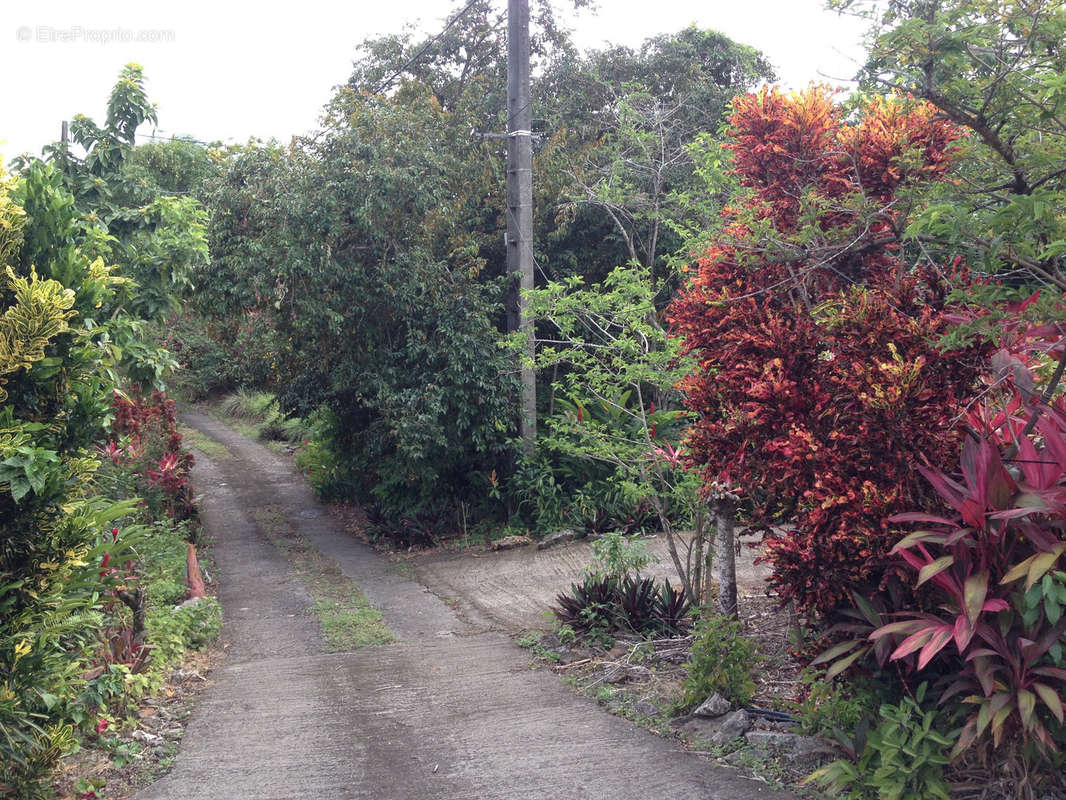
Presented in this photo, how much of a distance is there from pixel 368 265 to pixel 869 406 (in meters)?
8.85

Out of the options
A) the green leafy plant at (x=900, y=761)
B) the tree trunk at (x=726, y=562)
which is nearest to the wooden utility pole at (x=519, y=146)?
the tree trunk at (x=726, y=562)

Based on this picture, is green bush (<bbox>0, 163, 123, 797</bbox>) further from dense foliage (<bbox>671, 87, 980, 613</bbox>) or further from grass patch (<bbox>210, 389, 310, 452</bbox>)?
grass patch (<bbox>210, 389, 310, 452</bbox>)

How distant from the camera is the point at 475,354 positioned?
12688 millimetres

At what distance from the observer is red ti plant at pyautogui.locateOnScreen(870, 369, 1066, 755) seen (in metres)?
4.26

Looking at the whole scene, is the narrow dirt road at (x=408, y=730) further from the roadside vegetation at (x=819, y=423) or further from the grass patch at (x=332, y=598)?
the roadside vegetation at (x=819, y=423)

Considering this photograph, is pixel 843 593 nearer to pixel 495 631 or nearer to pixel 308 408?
pixel 495 631

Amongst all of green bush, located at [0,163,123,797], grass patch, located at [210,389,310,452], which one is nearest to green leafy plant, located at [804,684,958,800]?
green bush, located at [0,163,123,797]

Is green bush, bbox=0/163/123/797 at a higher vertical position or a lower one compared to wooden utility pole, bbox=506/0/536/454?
lower

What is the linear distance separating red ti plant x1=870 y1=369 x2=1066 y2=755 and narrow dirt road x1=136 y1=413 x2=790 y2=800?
116cm

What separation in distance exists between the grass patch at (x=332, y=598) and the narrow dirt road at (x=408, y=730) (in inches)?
7.4

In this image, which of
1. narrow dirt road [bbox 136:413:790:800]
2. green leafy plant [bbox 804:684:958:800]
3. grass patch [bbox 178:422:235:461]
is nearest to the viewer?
→ green leafy plant [bbox 804:684:958:800]

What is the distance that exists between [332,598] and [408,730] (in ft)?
15.6

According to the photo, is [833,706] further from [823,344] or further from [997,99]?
[997,99]

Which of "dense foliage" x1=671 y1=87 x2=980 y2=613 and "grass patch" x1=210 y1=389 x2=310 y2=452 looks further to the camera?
"grass patch" x1=210 y1=389 x2=310 y2=452
